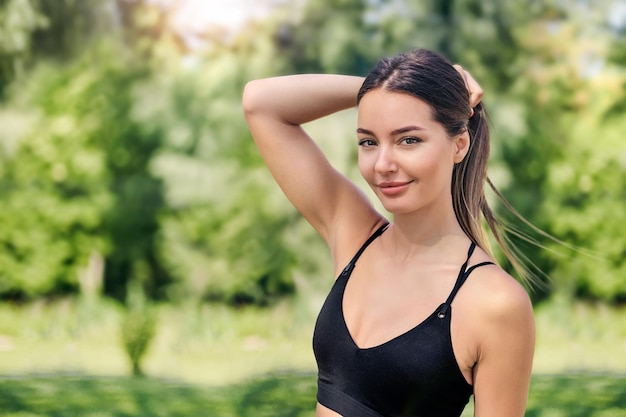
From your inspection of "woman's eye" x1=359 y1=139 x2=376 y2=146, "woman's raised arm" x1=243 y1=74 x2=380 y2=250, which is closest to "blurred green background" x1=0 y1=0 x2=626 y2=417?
"woman's raised arm" x1=243 y1=74 x2=380 y2=250

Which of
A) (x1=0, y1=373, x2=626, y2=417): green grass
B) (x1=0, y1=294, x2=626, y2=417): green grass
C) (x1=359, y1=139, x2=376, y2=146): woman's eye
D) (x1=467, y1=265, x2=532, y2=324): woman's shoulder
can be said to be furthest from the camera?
(x1=0, y1=294, x2=626, y2=417): green grass

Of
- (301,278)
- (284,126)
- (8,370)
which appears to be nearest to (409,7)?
(301,278)

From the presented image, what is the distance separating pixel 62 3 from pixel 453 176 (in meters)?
7.04

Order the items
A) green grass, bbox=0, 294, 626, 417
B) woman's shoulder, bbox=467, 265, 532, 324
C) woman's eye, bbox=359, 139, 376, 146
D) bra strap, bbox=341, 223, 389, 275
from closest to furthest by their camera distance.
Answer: woman's shoulder, bbox=467, 265, 532, 324 → woman's eye, bbox=359, 139, 376, 146 → bra strap, bbox=341, 223, 389, 275 → green grass, bbox=0, 294, 626, 417

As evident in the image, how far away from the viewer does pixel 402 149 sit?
4.68ft

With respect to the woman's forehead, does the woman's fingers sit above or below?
above

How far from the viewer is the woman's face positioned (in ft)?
4.67

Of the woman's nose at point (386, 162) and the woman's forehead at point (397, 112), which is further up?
→ the woman's forehead at point (397, 112)

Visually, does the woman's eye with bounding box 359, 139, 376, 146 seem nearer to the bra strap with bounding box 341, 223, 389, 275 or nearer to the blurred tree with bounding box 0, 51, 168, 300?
the bra strap with bounding box 341, 223, 389, 275

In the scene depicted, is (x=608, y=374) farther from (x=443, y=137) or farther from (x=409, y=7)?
(x=443, y=137)

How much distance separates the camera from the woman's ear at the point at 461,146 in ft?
4.94

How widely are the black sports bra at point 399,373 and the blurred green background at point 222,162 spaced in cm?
574

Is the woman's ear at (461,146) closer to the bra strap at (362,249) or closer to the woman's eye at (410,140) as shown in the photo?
the woman's eye at (410,140)

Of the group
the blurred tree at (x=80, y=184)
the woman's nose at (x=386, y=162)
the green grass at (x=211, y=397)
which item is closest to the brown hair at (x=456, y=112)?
the woman's nose at (x=386, y=162)
